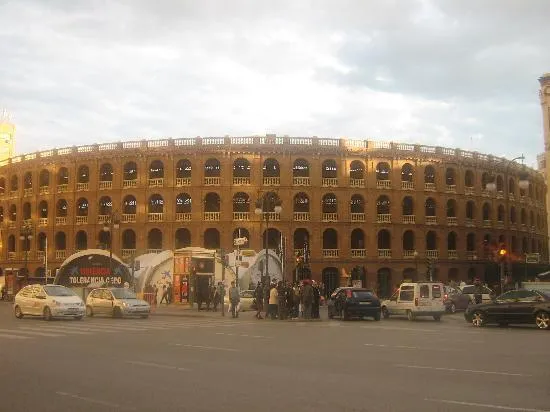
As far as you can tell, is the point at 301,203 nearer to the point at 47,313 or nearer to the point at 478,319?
the point at 47,313

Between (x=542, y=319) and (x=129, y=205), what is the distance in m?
46.2

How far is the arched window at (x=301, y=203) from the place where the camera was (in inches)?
2394

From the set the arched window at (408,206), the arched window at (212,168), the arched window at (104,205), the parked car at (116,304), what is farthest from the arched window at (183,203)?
the parked car at (116,304)

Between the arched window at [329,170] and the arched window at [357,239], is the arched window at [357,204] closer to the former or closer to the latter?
the arched window at [357,239]

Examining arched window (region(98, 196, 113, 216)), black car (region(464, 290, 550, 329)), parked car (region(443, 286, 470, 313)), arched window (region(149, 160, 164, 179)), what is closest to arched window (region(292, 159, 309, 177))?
arched window (region(149, 160, 164, 179))

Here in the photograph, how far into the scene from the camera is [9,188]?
232 feet

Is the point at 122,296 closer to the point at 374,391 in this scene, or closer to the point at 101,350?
the point at 101,350

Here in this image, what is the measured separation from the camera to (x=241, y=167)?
6062 centimetres

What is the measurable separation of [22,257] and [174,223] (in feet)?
62.8

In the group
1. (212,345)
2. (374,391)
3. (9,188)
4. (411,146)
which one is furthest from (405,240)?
(374,391)

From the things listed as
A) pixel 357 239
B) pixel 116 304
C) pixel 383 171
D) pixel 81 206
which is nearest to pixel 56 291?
pixel 116 304

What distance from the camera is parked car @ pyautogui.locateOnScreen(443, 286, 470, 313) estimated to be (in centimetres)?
3565

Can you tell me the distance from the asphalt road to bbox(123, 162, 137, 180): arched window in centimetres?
4197

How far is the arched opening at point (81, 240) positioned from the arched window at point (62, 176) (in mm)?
5391
